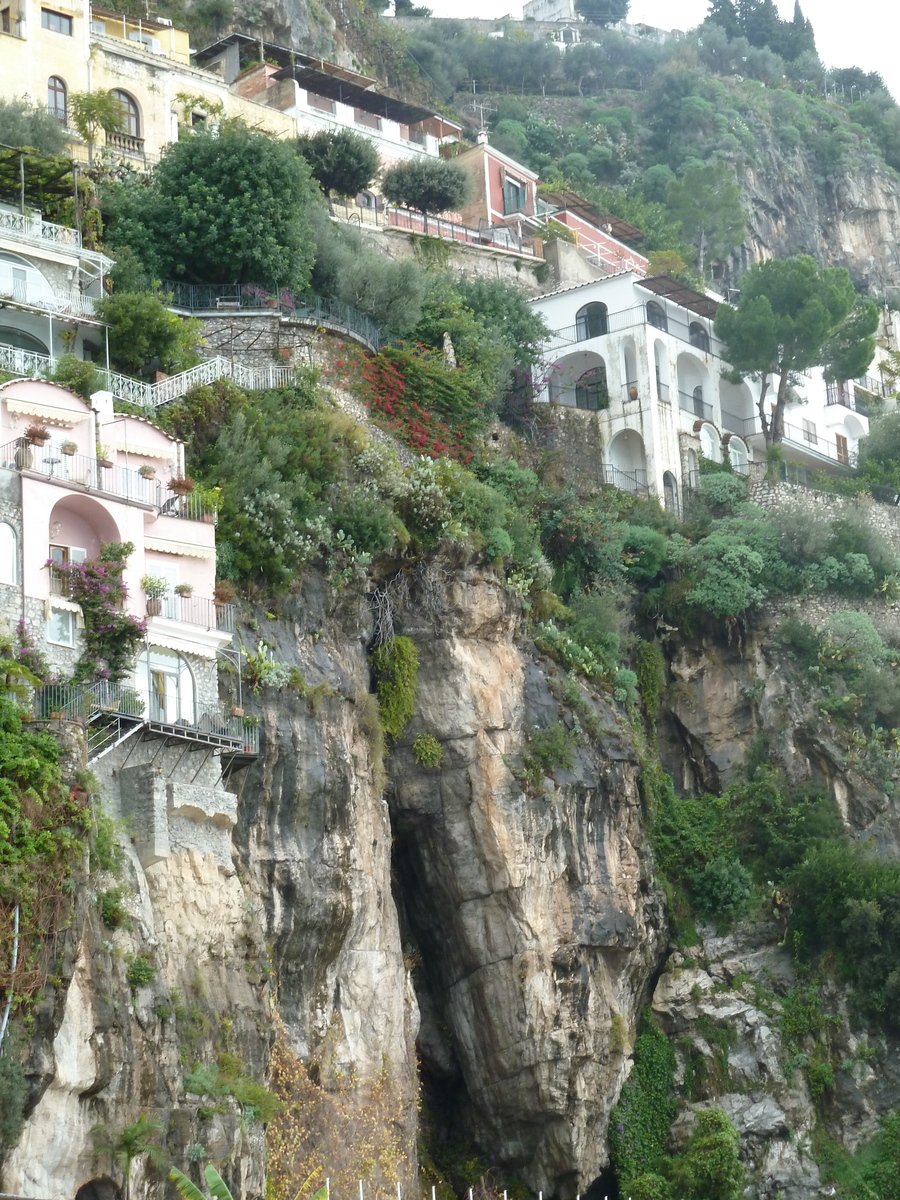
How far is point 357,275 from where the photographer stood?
51.9m

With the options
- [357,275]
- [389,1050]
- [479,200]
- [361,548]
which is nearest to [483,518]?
[361,548]

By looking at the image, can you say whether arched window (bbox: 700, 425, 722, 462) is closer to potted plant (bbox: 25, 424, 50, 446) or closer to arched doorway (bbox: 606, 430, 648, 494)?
arched doorway (bbox: 606, 430, 648, 494)

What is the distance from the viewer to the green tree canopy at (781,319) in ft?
202

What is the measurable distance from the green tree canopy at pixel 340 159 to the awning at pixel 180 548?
21.9 meters

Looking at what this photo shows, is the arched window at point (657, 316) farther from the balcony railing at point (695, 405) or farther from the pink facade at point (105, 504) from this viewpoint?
the pink facade at point (105, 504)

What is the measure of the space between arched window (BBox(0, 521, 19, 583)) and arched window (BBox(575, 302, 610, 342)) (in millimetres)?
27503

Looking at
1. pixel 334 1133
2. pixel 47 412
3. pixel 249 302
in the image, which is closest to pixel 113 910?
pixel 334 1133

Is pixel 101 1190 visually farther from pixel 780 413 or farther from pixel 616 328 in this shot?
pixel 780 413

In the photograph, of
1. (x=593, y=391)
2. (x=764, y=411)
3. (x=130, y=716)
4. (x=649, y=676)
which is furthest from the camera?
(x=764, y=411)

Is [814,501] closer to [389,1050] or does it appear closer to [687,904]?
[687,904]

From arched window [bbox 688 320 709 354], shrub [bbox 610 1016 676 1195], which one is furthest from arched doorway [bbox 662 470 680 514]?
shrub [bbox 610 1016 676 1195]

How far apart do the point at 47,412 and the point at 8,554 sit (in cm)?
394

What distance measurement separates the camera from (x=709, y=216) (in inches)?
3061

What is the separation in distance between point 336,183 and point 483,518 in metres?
16.0
